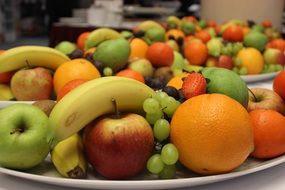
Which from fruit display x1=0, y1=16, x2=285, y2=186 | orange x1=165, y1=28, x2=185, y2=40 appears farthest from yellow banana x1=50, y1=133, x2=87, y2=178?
orange x1=165, y1=28, x2=185, y2=40

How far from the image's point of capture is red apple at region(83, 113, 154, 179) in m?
0.45

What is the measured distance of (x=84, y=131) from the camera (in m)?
0.49

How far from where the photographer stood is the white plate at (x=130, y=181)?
0.44 metres

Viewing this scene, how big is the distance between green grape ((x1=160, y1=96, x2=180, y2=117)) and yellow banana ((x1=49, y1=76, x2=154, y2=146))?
0.10ft

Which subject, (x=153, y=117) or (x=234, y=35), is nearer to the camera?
(x=153, y=117)

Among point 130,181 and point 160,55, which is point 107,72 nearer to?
point 160,55

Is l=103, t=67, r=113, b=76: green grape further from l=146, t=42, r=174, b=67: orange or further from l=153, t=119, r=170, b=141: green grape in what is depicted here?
l=153, t=119, r=170, b=141: green grape

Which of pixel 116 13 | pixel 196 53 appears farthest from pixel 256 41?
pixel 116 13

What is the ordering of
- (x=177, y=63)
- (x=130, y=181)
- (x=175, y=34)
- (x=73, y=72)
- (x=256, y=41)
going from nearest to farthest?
(x=130, y=181) < (x=73, y=72) < (x=177, y=63) < (x=256, y=41) < (x=175, y=34)

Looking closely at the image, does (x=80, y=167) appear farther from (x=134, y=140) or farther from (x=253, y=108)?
(x=253, y=108)

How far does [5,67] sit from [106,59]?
0.68ft

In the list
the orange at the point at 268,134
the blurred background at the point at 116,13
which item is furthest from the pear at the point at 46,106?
the blurred background at the point at 116,13

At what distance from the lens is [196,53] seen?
3.74 ft

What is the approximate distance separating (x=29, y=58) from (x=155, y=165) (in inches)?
18.4
